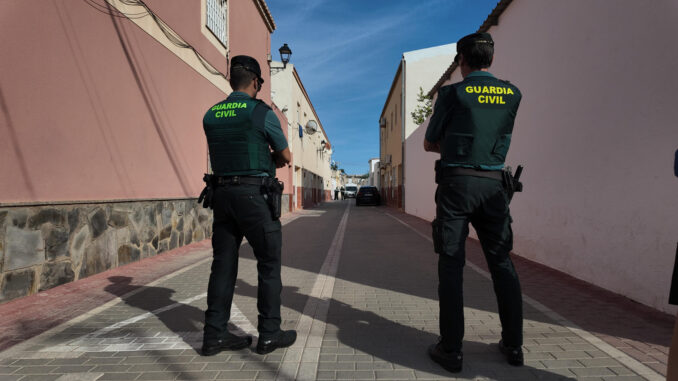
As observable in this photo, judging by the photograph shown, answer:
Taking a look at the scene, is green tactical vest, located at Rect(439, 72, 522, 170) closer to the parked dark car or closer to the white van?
the parked dark car

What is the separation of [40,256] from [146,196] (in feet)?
8.34

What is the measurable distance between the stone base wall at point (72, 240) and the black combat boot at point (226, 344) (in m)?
2.69

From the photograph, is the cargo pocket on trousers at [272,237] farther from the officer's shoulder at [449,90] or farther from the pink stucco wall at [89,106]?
the pink stucco wall at [89,106]

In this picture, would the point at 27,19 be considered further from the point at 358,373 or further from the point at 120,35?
the point at 358,373

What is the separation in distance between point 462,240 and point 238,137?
1612 mm

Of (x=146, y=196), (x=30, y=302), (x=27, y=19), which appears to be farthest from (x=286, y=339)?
(x=146, y=196)

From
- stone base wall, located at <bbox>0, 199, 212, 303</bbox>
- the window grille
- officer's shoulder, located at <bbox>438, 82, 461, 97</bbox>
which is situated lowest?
stone base wall, located at <bbox>0, 199, 212, 303</bbox>

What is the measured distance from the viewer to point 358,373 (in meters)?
2.49

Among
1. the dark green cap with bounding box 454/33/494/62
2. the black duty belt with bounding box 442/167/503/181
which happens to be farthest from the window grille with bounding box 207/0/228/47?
the black duty belt with bounding box 442/167/503/181

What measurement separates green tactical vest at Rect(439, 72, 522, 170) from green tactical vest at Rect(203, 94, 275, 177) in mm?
1251

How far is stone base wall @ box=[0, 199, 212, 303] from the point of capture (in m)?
4.10

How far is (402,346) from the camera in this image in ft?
9.53

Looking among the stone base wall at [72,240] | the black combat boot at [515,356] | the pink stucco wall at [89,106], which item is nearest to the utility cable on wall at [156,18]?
the pink stucco wall at [89,106]

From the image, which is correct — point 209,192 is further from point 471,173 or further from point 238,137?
point 471,173
